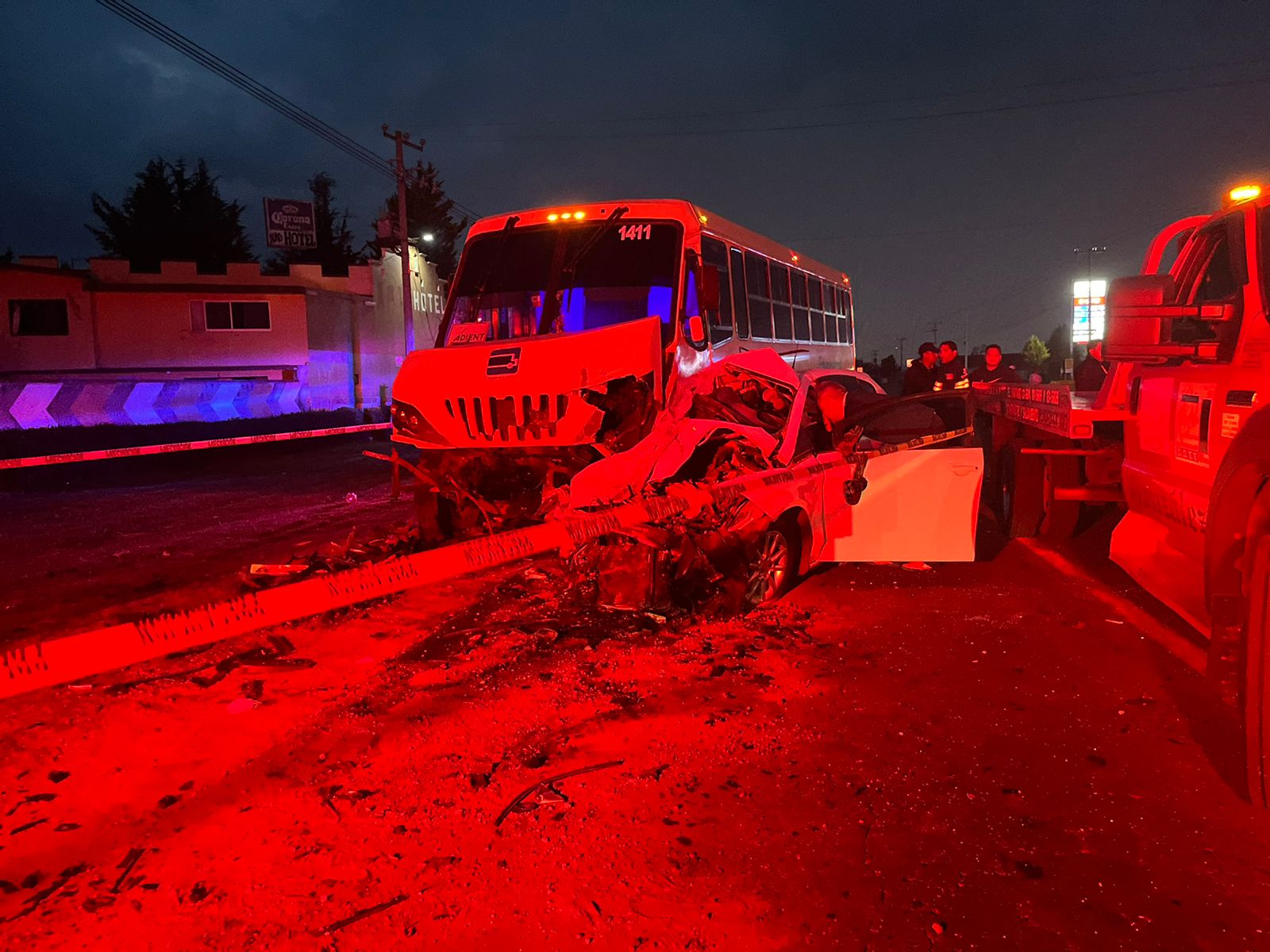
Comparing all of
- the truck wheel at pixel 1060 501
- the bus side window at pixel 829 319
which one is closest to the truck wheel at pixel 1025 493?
the truck wheel at pixel 1060 501

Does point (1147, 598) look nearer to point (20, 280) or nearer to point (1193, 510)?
point (1193, 510)

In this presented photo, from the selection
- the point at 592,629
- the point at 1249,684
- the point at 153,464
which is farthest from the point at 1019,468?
the point at 153,464

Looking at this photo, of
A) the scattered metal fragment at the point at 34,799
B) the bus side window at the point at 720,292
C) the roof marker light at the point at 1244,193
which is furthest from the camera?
the bus side window at the point at 720,292

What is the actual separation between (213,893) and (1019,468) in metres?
7.42

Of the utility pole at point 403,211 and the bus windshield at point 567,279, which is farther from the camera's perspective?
the utility pole at point 403,211

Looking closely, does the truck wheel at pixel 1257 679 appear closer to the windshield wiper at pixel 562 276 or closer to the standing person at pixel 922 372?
the windshield wiper at pixel 562 276

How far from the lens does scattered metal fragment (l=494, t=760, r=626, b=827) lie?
11.6 ft

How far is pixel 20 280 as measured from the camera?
29828mm

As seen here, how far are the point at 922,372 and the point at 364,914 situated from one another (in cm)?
1165

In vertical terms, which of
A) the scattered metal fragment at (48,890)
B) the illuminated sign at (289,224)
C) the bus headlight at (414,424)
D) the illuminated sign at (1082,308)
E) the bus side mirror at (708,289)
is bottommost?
the scattered metal fragment at (48,890)

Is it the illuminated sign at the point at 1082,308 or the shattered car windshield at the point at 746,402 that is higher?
the illuminated sign at the point at 1082,308

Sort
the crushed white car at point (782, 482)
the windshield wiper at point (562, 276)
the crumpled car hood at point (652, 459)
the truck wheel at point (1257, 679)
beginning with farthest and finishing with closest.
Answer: the windshield wiper at point (562, 276), the crushed white car at point (782, 482), the crumpled car hood at point (652, 459), the truck wheel at point (1257, 679)

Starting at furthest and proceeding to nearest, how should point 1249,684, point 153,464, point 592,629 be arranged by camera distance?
point 153,464, point 592,629, point 1249,684

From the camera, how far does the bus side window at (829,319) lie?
1511 centimetres
